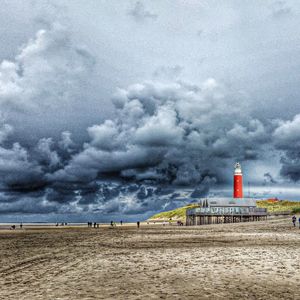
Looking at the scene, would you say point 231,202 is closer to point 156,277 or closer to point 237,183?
point 237,183

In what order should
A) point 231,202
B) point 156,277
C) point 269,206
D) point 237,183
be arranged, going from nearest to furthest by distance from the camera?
1. point 156,277
2. point 231,202
3. point 237,183
4. point 269,206

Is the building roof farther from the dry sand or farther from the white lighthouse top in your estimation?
the dry sand

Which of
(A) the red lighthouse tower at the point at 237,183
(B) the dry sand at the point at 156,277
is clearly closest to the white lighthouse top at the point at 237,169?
(A) the red lighthouse tower at the point at 237,183

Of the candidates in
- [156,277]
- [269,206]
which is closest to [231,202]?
[269,206]

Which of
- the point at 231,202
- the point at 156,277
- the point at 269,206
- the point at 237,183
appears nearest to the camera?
the point at 156,277

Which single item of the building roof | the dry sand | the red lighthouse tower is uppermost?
the red lighthouse tower

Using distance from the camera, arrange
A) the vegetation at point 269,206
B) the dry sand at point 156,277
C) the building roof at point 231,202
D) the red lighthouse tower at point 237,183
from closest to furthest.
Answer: the dry sand at point 156,277
the building roof at point 231,202
the red lighthouse tower at point 237,183
the vegetation at point 269,206

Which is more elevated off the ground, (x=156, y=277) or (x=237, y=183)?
(x=237, y=183)

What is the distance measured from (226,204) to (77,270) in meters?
73.0

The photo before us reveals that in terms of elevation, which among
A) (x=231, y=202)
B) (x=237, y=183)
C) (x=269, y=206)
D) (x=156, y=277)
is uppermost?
(x=237, y=183)

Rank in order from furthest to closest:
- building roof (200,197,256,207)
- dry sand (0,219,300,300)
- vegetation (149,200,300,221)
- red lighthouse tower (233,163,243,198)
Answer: vegetation (149,200,300,221) < red lighthouse tower (233,163,243,198) < building roof (200,197,256,207) < dry sand (0,219,300,300)

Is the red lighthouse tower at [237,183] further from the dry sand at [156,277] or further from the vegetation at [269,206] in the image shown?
the dry sand at [156,277]

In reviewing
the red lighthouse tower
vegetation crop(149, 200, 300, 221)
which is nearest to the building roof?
the red lighthouse tower

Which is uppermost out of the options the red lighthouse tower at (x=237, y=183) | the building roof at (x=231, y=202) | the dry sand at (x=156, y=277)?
the red lighthouse tower at (x=237, y=183)
